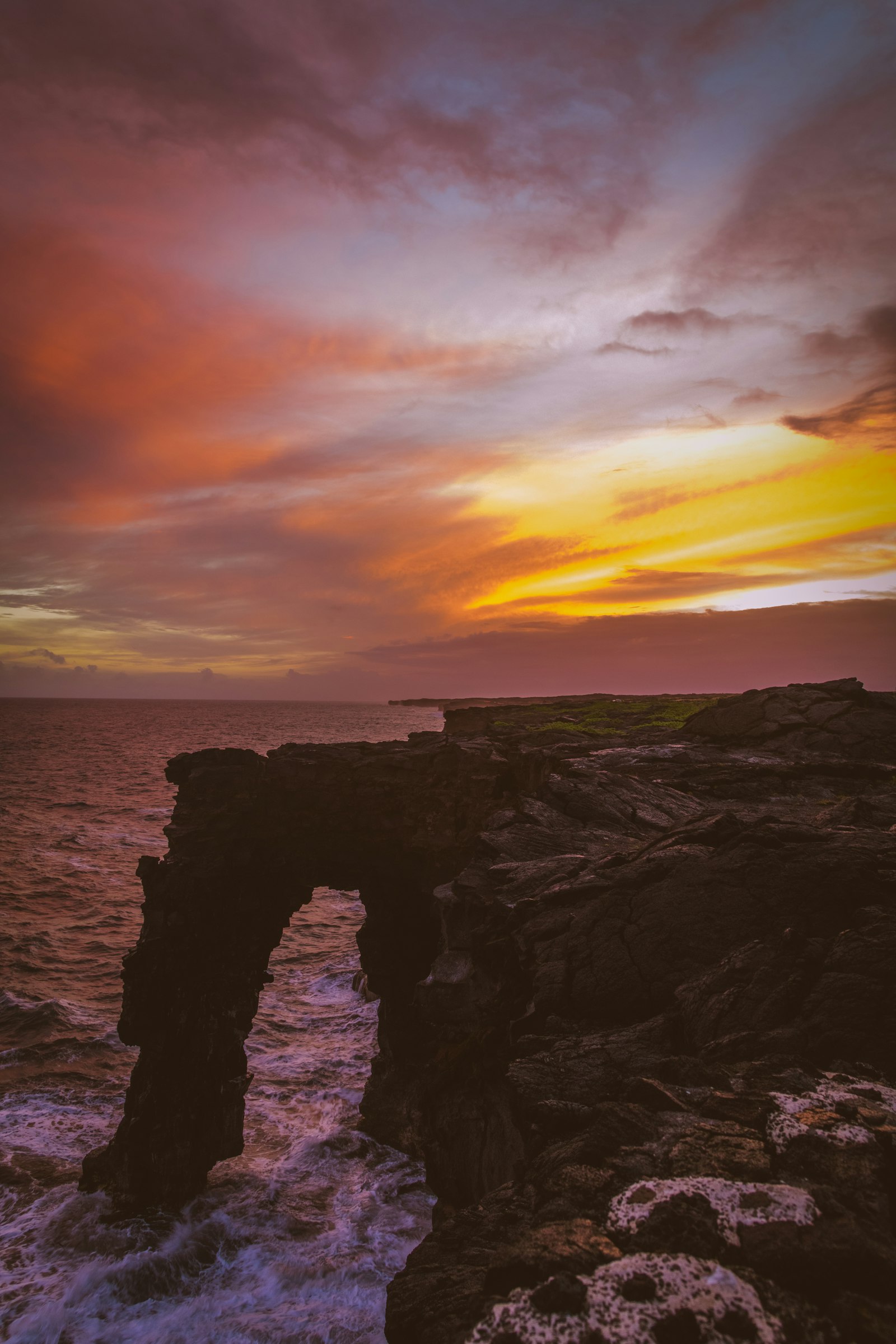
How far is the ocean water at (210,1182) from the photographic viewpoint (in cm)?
1572

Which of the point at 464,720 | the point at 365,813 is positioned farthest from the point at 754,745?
the point at 464,720

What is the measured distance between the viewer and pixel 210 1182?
20.4 meters

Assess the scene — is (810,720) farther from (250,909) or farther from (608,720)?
(250,909)

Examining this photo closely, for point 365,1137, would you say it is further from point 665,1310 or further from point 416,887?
point 665,1310

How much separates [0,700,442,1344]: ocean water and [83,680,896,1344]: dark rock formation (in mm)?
1472

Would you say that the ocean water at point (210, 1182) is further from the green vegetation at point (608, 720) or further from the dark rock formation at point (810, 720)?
the dark rock formation at point (810, 720)

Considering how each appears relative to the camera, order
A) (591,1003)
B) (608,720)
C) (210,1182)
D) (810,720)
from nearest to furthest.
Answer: (591,1003) → (210,1182) → (810,720) → (608,720)

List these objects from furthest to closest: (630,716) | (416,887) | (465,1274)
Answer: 1. (630,716)
2. (416,887)
3. (465,1274)

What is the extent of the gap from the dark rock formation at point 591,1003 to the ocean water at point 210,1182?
147cm

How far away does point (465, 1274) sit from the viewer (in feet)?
22.1

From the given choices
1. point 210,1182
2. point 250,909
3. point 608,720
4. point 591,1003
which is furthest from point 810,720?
point 210,1182

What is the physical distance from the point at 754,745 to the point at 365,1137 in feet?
69.7

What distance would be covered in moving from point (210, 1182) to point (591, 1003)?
1682 cm

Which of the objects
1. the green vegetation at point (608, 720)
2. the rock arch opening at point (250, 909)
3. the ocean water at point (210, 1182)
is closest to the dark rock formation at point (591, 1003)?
the rock arch opening at point (250, 909)
